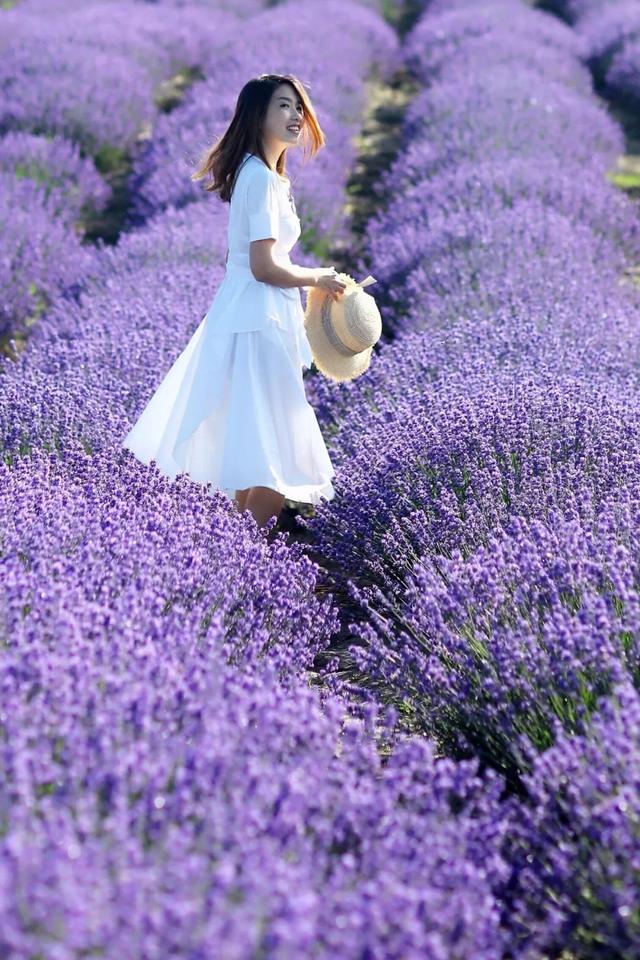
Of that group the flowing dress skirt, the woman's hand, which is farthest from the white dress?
the woman's hand

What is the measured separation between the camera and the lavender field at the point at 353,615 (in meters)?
1.44

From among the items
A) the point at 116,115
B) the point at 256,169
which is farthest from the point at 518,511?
the point at 116,115

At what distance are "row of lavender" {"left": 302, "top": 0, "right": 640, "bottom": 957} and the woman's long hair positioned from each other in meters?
0.86

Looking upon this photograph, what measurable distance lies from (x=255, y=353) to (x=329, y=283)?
11.3 inches

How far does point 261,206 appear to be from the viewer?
10.3 feet

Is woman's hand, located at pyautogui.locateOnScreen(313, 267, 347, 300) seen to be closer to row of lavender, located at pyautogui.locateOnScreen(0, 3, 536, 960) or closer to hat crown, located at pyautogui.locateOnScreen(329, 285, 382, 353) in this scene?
hat crown, located at pyautogui.locateOnScreen(329, 285, 382, 353)

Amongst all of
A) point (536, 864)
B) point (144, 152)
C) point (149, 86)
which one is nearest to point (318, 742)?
point (536, 864)

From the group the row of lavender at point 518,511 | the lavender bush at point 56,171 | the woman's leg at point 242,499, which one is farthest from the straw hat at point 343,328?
the lavender bush at point 56,171

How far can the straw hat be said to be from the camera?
325cm

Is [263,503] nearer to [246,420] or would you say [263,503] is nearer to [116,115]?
[246,420]

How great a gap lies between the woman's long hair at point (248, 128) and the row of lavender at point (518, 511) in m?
0.86

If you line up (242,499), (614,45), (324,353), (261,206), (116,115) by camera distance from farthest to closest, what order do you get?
1. (614,45)
2. (116,115)
3. (242,499)
4. (324,353)
5. (261,206)

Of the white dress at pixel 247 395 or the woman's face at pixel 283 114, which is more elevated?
the woman's face at pixel 283 114

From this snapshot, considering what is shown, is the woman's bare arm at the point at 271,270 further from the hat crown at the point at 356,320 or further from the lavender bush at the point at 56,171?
the lavender bush at the point at 56,171
